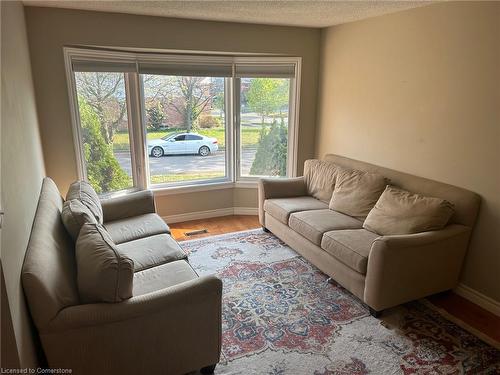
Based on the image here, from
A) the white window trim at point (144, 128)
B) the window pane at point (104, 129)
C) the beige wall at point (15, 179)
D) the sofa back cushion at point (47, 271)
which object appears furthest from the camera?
the window pane at point (104, 129)

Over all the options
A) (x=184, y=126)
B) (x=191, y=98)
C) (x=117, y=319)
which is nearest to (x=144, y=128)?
(x=184, y=126)

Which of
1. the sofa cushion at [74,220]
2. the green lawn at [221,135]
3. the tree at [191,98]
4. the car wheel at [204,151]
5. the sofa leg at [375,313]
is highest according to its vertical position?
the tree at [191,98]

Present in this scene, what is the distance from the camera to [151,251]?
2.52 m

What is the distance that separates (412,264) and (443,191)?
2.36 feet

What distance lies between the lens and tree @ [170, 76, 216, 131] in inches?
161

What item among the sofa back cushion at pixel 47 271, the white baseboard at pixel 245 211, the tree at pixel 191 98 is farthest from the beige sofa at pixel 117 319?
the white baseboard at pixel 245 211

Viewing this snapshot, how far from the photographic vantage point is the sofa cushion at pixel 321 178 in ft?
12.0

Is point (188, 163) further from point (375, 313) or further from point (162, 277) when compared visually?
point (375, 313)

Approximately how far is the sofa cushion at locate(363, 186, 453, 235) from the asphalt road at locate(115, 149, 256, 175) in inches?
78.8

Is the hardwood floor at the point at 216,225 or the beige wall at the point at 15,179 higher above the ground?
the beige wall at the point at 15,179

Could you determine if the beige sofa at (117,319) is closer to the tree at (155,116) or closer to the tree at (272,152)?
the tree at (155,116)

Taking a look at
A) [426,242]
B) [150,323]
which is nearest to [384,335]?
[426,242]

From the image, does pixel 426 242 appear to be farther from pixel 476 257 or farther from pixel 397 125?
pixel 397 125

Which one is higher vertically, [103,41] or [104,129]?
[103,41]
